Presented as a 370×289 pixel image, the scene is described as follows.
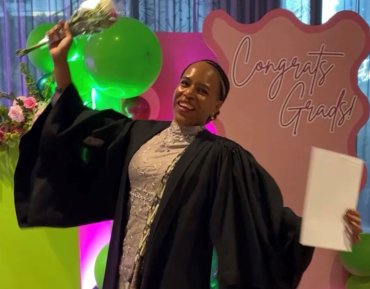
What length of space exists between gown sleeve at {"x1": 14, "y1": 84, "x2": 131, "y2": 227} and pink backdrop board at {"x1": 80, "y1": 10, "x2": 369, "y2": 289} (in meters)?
0.85

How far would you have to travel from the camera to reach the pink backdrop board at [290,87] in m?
2.42

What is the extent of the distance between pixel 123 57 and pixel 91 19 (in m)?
0.58

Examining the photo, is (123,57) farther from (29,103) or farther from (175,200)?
(175,200)

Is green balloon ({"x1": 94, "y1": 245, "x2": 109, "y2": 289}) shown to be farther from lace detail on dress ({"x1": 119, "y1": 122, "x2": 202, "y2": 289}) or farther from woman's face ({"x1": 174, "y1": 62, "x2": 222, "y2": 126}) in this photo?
woman's face ({"x1": 174, "y1": 62, "x2": 222, "y2": 126})

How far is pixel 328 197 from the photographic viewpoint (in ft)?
4.46

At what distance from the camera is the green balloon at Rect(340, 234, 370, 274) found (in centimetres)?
249

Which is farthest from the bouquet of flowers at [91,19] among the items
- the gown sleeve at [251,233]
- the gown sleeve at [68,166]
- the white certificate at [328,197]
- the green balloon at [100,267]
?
the green balloon at [100,267]

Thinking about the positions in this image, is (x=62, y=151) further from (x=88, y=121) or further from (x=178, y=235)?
(x=178, y=235)

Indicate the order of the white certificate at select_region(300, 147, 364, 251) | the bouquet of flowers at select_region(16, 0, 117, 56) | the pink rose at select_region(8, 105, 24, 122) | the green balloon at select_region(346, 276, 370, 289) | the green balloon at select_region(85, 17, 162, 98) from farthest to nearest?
1. the green balloon at select_region(346, 276, 370, 289)
2. the pink rose at select_region(8, 105, 24, 122)
3. the green balloon at select_region(85, 17, 162, 98)
4. the bouquet of flowers at select_region(16, 0, 117, 56)
5. the white certificate at select_region(300, 147, 364, 251)

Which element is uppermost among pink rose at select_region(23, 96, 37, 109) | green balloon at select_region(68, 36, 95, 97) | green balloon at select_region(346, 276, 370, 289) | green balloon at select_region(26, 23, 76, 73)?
green balloon at select_region(26, 23, 76, 73)

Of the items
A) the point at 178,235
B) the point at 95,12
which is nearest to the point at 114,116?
the point at 95,12

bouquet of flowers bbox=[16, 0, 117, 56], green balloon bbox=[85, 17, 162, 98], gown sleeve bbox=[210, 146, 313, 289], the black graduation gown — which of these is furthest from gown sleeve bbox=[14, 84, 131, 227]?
green balloon bbox=[85, 17, 162, 98]

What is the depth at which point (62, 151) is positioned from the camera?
1613mm

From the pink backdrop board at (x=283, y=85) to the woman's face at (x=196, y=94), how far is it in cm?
86
